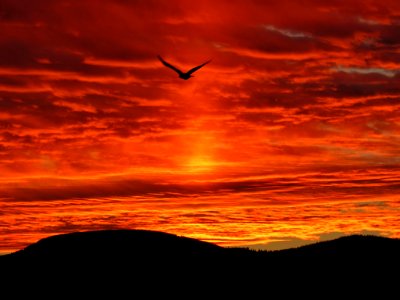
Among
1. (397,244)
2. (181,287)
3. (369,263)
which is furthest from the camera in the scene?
(397,244)

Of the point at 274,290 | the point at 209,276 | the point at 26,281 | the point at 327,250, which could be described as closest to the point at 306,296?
the point at 274,290

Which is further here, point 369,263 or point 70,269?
point 369,263

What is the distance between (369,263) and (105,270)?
6000cm

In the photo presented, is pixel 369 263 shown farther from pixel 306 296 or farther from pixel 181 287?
pixel 181 287

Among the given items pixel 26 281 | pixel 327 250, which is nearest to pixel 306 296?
pixel 327 250

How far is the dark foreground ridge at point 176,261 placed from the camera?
13938cm

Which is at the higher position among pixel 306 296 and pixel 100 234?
pixel 100 234

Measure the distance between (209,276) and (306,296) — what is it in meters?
19.3

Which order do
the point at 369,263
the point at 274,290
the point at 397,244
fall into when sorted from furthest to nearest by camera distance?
the point at 397,244 < the point at 369,263 < the point at 274,290

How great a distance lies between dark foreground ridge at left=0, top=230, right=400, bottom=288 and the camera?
5487 inches

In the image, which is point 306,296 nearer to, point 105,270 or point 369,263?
point 369,263

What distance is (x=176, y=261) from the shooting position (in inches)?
5733

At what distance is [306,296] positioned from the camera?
465ft

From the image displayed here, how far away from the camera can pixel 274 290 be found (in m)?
147
